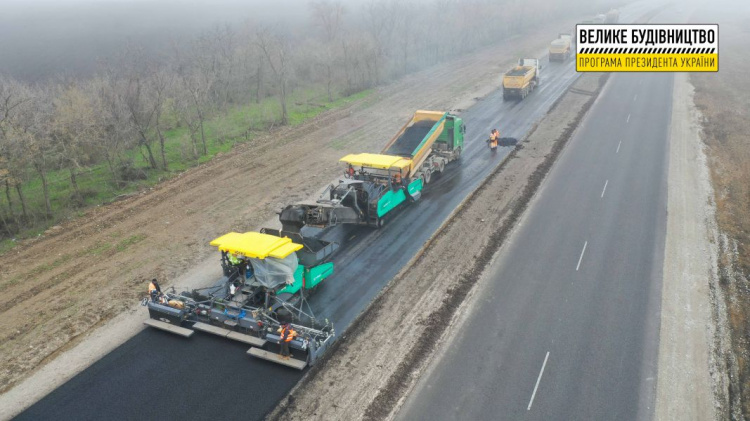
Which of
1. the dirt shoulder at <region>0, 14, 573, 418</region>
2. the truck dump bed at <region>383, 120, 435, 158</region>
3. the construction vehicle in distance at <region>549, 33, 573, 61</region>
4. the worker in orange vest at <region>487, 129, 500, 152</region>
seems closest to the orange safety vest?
the dirt shoulder at <region>0, 14, 573, 418</region>

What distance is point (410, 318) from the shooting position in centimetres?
1472

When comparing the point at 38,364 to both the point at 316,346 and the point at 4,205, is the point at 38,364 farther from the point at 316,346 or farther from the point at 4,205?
the point at 4,205

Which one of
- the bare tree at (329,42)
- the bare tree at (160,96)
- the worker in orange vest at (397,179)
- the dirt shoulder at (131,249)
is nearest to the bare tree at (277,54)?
the bare tree at (329,42)

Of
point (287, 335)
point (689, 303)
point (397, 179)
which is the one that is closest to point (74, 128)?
point (397, 179)

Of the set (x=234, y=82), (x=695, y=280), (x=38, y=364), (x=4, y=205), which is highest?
(x=234, y=82)

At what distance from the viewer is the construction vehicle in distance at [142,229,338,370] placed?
1309cm

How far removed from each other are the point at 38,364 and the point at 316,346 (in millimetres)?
7136

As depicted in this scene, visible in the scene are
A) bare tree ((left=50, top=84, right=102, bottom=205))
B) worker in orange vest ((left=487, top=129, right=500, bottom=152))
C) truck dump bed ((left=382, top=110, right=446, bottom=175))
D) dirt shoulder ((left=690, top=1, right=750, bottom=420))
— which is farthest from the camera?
worker in orange vest ((left=487, top=129, right=500, bottom=152))

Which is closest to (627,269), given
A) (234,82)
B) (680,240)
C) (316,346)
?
(680,240)

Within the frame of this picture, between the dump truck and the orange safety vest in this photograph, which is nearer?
the orange safety vest

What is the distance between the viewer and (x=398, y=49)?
52844 mm

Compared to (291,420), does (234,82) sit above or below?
above

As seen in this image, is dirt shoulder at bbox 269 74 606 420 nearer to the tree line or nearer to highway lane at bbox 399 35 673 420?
highway lane at bbox 399 35 673 420

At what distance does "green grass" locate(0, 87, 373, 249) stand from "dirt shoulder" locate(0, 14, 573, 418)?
936 mm
